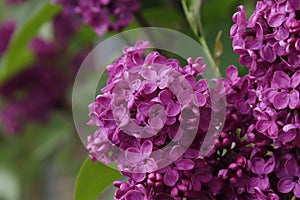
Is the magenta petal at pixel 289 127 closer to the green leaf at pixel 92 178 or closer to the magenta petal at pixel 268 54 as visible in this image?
the magenta petal at pixel 268 54

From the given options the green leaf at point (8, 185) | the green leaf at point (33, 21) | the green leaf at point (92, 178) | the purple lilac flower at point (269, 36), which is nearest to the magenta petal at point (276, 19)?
the purple lilac flower at point (269, 36)

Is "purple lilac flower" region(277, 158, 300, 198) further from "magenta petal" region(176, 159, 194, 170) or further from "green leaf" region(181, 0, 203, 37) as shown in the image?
"green leaf" region(181, 0, 203, 37)

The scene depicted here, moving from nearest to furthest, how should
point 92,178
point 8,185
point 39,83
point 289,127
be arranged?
1. point 289,127
2. point 92,178
3. point 39,83
4. point 8,185

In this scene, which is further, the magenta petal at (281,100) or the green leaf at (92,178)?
the green leaf at (92,178)

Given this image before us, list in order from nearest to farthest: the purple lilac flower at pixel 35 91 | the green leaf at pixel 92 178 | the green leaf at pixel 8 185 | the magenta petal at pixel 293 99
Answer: the magenta petal at pixel 293 99, the green leaf at pixel 92 178, the purple lilac flower at pixel 35 91, the green leaf at pixel 8 185

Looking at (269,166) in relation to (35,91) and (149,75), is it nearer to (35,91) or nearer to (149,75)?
(149,75)

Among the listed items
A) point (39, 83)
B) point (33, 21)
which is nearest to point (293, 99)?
point (33, 21)

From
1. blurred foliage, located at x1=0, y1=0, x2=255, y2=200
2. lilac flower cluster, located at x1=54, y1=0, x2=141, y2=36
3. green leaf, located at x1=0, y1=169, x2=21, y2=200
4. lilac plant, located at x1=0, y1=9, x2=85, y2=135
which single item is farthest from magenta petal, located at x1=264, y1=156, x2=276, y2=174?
green leaf, located at x1=0, y1=169, x2=21, y2=200
